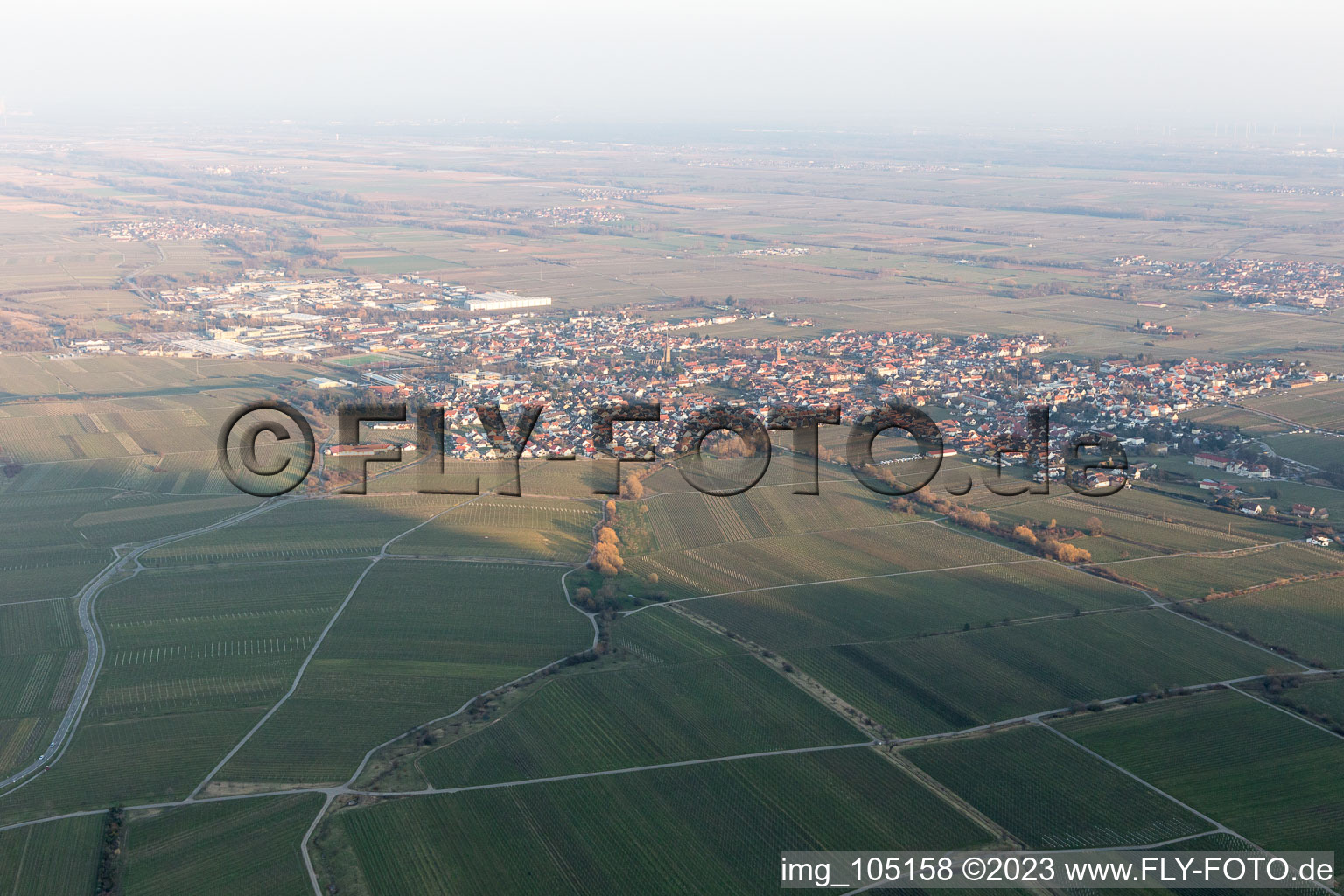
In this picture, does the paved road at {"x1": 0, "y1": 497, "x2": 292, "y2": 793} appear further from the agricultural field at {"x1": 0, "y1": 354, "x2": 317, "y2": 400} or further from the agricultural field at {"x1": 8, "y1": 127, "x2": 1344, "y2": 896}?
the agricultural field at {"x1": 0, "y1": 354, "x2": 317, "y2": 400}

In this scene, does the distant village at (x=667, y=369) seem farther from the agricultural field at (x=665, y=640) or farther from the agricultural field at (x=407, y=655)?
the agricultural field at (x=665, y=640)

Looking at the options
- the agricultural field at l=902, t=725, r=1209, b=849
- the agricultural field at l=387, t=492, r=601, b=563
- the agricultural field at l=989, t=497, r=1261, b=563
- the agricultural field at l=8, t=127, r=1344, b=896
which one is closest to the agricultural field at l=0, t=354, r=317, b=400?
the agricultural field at l=8, t=127, r=1344, b=896

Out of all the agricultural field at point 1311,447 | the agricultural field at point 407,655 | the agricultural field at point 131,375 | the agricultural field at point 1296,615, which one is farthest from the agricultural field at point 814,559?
the agricultural field at point 131,375

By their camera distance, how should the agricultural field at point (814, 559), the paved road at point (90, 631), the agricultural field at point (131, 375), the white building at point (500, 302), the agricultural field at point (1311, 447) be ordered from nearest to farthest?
the paved road at point (90, 631), the agricultural field at point (814, 559), the agricultural field at point (1311, 447), the agricultural field at point (131, 375), the white building at point (500, 302)

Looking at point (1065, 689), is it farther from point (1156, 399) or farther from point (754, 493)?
point (1156, 399)

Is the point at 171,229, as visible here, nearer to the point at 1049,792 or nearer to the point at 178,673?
the point at 178,673

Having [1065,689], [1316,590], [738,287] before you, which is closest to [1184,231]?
[738,287]
